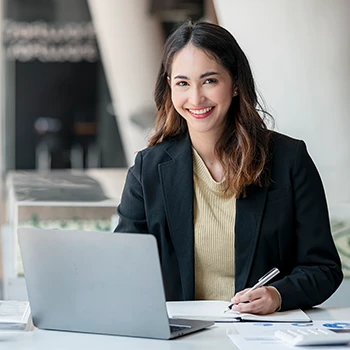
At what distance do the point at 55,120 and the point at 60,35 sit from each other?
99 cm

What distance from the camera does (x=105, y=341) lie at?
6.43ft

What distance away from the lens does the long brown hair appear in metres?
2.53

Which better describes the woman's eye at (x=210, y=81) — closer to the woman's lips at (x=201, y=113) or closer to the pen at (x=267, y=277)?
the woman's lips at (x=201, y=113)

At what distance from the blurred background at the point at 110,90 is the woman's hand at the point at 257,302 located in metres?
1.77

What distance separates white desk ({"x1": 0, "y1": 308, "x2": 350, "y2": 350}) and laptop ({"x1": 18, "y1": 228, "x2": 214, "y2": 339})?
2cm

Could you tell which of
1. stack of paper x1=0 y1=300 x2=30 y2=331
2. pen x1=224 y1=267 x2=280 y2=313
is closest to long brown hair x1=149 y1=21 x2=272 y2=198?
pen x1=224 y1=267 x2=280 y2=313

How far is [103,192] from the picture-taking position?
→ 4.66 meters

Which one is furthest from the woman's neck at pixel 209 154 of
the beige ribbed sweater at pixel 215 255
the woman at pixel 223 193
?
the beige ribbed sweater at pixel 215 255

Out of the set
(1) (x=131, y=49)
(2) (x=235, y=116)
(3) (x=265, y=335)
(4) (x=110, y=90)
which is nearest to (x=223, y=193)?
(2) (x=235, y=116)

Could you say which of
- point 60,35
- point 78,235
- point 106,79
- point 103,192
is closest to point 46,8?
point 60,35

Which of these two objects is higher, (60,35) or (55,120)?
(60,35)

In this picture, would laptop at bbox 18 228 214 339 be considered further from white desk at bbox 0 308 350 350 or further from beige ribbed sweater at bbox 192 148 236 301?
beige ribbed sweater at bbox 192 148 236 301

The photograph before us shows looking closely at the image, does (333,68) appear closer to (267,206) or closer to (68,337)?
(267,206)

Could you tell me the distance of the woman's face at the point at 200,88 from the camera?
2.51 m
